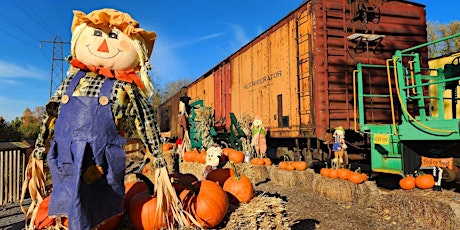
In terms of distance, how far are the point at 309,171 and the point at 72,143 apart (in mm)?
6128

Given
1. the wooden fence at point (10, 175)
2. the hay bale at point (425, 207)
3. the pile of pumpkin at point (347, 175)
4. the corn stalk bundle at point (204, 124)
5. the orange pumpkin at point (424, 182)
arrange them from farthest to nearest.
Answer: the corn stalk bundle at point (204, 124) → the wooden fence at point (10, 175) → the pile of pumpkin at point (347, 175) → the orange pumpkin at point (424, 182) → the hay bale at point (425, 207)

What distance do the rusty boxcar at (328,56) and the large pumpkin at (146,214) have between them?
224 inches

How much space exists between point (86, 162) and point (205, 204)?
96 cm

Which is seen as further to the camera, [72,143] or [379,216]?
[379,216]

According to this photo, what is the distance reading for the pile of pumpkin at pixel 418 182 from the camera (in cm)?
542

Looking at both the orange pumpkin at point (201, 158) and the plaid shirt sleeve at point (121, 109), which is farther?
the orange pumpkin at point (201, 158)

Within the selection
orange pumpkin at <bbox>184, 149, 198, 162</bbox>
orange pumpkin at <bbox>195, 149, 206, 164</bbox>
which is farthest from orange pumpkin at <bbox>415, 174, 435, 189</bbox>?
orange pumpkin at <bbox>184, 149, 198, 162</bbox>

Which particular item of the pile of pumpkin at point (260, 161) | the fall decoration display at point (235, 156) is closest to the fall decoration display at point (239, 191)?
→ the fall decoration display at point (235, 156)

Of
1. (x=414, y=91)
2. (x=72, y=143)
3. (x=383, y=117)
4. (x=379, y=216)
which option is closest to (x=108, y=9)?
(x=72, y=143)

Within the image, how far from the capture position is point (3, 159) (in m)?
6.42

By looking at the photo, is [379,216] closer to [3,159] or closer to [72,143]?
[72,143]

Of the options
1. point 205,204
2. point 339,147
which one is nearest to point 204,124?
point 339,147

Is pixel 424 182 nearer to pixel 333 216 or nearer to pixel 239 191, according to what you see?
pixel 333 216

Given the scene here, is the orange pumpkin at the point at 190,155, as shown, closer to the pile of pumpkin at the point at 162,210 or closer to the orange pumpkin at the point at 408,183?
the orange pumpkin at the point at 408,183
